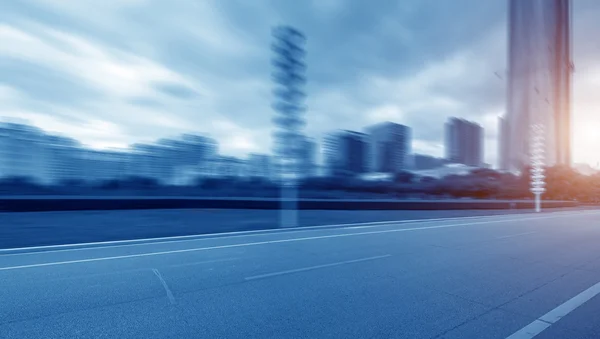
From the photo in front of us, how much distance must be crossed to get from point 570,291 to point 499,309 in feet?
6.74

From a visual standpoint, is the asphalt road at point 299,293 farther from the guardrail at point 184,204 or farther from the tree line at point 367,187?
the tree line at point 367,187

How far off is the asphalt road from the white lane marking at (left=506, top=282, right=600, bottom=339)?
0.02 metres

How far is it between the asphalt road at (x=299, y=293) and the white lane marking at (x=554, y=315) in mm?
16

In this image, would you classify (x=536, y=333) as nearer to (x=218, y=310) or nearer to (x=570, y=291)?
(x=570, y=291)

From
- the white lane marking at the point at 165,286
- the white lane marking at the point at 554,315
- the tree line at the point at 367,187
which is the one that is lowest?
the white lane marking at the point at 165,286

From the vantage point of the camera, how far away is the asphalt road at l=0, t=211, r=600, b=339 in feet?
13.6

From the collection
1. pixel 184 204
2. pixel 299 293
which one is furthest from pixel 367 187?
pixel 299 293

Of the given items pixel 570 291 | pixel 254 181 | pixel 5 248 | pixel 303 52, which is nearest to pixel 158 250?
pixel 5 248

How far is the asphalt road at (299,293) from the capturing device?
4152 millimetres

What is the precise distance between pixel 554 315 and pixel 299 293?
143 inches

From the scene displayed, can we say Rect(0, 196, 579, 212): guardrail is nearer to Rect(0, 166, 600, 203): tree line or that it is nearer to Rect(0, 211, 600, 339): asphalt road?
Rect(0, 166, 600, 203): tree line

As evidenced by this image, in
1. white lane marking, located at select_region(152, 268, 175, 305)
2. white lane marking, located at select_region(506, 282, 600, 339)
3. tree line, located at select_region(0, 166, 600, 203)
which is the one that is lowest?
white lane marking, located at select_region(152, 268, 175, 305)

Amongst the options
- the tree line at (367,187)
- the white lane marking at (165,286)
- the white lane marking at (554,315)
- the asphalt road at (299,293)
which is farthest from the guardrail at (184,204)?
the white lane marking at (554,315)

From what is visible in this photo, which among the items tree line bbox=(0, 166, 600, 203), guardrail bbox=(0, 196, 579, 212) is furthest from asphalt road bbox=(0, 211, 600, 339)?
tree line bbox=(0, 166, 600, 203)
